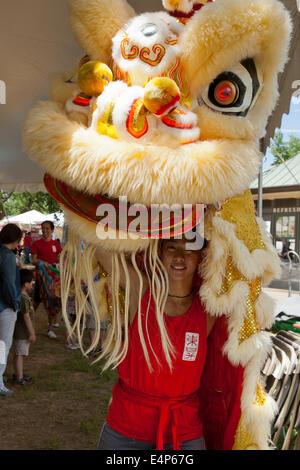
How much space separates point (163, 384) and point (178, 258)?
0.40 meters

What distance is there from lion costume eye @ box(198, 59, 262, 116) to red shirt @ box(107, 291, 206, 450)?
61cm

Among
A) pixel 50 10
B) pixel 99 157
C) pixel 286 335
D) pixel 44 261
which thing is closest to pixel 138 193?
pixel 99 157

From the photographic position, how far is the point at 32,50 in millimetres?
2699

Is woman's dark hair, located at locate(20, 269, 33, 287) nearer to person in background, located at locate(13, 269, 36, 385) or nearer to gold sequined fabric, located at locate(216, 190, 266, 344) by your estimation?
person in background, located at locate(13, 269, 36, 385)

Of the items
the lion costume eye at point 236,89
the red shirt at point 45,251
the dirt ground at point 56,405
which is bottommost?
the dirt ground at point 56,405

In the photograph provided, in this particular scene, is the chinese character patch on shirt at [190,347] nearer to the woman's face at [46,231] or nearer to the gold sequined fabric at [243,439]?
the gold sequined fabric at [243,439]

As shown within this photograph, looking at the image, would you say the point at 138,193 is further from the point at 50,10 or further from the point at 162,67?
the point at 50,10

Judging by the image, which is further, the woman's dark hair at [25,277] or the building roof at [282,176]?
the building roof at [282,176]

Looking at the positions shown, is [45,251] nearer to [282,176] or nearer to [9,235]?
[9,235]

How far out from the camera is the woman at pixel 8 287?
10.4ft

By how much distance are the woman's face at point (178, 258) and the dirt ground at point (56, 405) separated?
80.0 inches

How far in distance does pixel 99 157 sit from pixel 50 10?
5.62ft

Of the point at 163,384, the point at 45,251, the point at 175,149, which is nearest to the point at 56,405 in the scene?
the point at 45,251

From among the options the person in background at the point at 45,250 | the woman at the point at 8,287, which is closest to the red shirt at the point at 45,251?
the person in background at the point at 45,250
